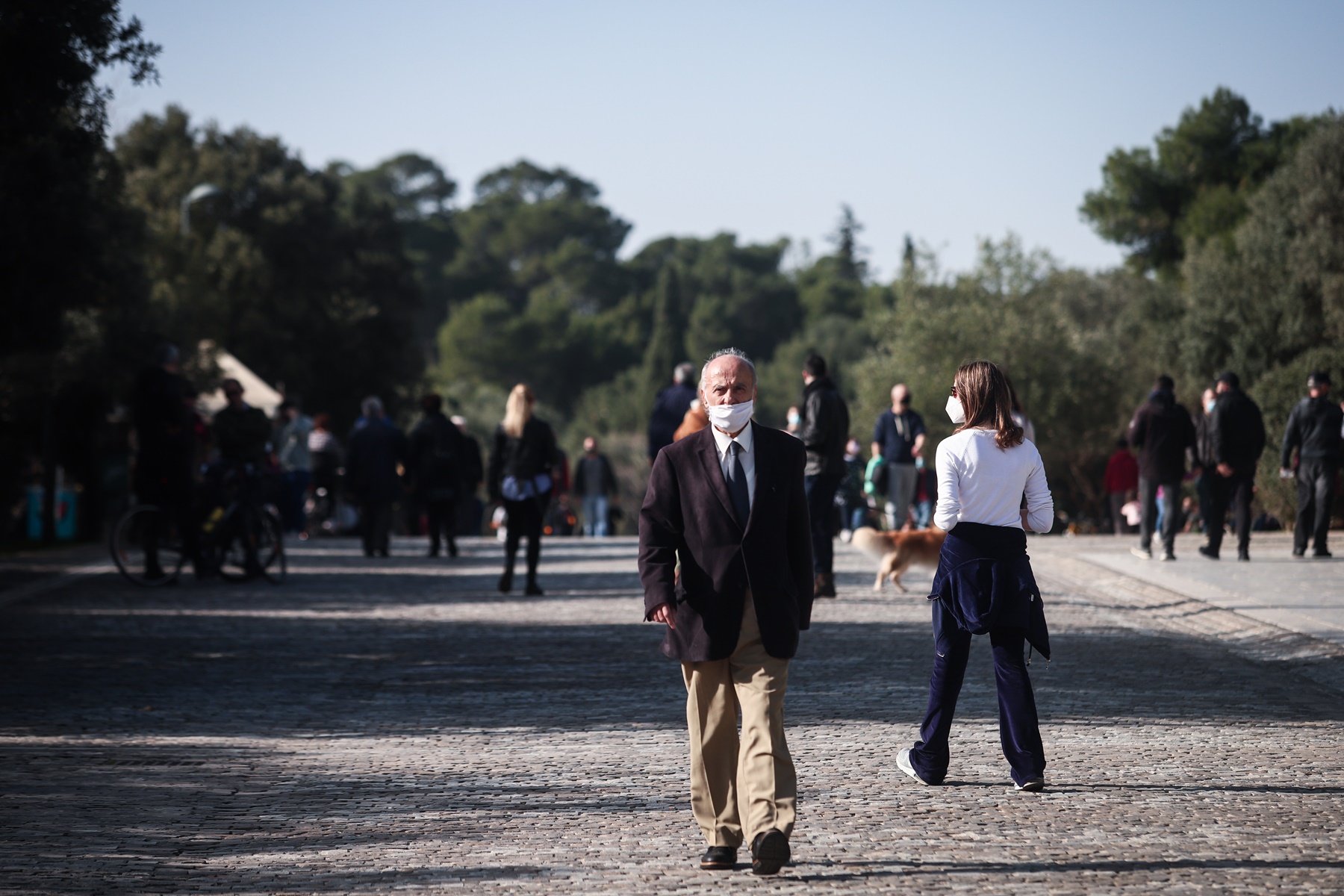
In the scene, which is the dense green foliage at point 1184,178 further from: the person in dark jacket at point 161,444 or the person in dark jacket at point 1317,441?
the person in dark jacket at point 161,444

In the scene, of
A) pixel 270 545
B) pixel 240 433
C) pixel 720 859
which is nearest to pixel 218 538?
pixel 270 545

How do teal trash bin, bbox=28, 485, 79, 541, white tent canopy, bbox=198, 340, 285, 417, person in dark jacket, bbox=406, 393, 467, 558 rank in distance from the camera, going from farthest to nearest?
white tent canopy, bbox=198, 340, 285, 417
teal trash bin, bbox=28, 485, 79, 541
person in dark jacket, bbox=406, 393, 467, 558

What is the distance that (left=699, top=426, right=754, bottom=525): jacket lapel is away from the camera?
5078 millimetres

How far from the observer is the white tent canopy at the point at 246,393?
96.5 feet

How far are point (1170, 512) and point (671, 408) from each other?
214 inches

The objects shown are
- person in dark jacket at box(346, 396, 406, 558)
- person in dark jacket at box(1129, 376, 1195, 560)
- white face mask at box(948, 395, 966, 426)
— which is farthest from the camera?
person in dark jacket at box(346, 396, 406, 558)

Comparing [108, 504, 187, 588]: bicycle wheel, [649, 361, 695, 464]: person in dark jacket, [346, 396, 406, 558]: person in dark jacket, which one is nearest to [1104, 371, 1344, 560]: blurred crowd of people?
[649, 361, 695, 464]: person in dark jacket

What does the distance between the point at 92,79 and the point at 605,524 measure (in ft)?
54.6

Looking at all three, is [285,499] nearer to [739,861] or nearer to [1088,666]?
[1088,666]

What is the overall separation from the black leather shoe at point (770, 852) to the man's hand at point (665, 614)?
2.36 ft

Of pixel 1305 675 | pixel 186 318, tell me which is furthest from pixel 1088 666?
pixel 186 318

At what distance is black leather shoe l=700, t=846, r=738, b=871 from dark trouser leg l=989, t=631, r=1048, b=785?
1.55 meters

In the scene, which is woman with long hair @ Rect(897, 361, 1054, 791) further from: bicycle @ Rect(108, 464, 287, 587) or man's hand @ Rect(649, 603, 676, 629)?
bicycle @ Rect(108, 464, 287, 587)

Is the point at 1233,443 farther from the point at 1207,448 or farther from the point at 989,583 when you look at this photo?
the point at 989,583
